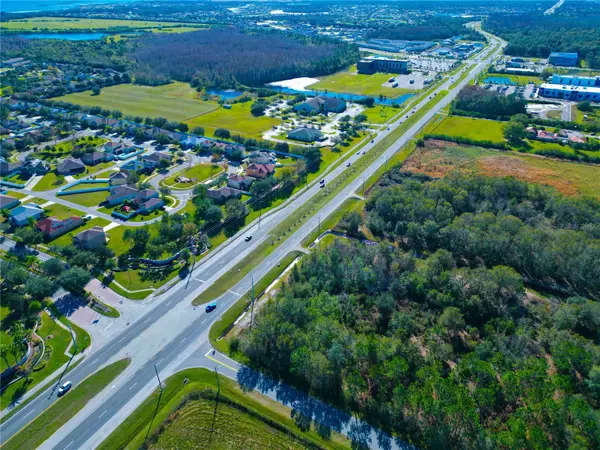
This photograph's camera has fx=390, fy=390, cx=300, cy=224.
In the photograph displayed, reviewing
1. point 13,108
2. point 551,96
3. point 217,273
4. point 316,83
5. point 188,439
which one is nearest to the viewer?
point 188,439

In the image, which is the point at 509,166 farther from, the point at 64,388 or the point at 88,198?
the point at 64,388

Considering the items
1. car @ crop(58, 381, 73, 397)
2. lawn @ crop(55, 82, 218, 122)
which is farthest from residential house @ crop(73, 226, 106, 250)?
lawn @ crop(55, 82, 218, 122)

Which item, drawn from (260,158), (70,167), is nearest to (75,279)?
(70,167)

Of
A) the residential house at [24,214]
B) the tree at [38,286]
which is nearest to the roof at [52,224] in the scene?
the residential house at [24,214]

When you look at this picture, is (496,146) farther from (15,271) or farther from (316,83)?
(15,271)

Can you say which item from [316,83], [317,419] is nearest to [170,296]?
[317,419]

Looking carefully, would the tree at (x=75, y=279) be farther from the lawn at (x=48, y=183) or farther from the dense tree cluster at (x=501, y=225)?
the dense tree cluster at (x=501, y=225)

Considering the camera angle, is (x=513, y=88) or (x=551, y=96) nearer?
(x=551, y=96)
